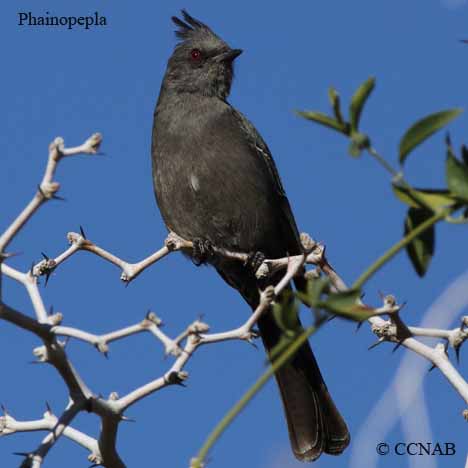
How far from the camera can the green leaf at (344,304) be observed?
1688mm

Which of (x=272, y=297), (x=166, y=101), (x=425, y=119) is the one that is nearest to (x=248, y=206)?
(x=166, y=101)

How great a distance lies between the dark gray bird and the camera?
7.02 metres

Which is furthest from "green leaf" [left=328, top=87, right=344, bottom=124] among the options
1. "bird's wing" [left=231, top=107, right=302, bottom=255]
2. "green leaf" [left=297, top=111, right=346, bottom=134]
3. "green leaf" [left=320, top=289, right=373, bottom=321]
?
"bird's wing" [left=231, top=107, right=302, bottom=255]

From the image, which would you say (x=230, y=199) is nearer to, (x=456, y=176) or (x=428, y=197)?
(x=428, y=197)

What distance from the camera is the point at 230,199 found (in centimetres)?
716

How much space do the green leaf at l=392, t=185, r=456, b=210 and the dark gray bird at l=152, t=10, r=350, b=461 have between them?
16.2ft

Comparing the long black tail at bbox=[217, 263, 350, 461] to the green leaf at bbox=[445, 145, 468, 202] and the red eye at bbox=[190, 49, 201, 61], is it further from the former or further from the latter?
the green leaf at bbox=[445, 145, 468, 202]

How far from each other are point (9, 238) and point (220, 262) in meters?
4.77

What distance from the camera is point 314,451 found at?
6.22 m

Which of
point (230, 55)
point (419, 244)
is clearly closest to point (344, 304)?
point (419, 244)

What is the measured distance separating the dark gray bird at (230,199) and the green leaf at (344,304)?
4.94m

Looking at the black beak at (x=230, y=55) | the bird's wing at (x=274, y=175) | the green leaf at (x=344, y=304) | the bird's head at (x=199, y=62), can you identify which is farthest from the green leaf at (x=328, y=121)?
the black beak at (x=230, y=55)

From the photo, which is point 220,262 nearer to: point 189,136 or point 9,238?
point 189,136

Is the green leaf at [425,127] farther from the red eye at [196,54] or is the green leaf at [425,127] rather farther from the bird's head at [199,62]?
the red eye at [196,54]
